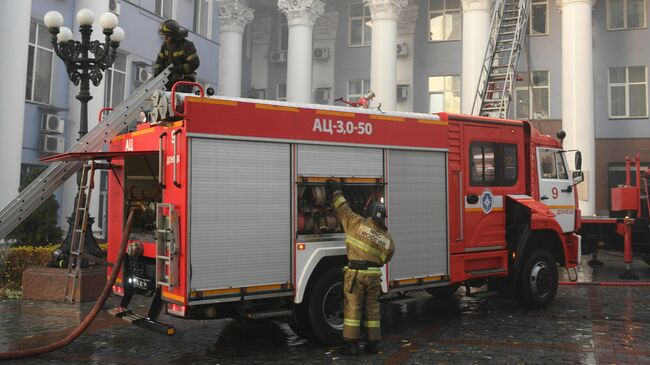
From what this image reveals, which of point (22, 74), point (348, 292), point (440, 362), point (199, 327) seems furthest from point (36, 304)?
point (22, 74)

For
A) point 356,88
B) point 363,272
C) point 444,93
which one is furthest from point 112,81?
point 363,272

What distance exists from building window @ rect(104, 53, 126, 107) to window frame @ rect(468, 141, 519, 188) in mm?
14799

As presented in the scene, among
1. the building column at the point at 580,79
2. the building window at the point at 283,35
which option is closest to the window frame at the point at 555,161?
the building column at the point at 580,79

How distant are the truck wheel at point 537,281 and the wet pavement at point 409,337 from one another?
0.60 feet

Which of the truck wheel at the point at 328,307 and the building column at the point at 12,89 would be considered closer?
the truck wheel at the point at 328,307

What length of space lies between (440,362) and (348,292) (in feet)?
4.06

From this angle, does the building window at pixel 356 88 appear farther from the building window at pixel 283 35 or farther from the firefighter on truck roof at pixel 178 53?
the firefighter on truck roof at pixel 178 53

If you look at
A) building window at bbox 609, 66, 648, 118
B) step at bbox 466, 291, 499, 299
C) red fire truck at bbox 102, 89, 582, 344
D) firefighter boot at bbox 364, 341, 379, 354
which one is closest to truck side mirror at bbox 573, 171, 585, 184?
red fire truck at bbox 102, 89, 582, 344

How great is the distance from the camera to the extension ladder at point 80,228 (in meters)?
7.18

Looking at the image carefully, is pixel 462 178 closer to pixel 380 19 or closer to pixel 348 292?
pixel 348 292

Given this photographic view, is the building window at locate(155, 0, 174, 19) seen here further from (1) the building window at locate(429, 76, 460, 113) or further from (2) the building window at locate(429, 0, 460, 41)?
(1) the building window at locate(429, 76, 460, 113)

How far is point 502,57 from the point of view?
19188 mm

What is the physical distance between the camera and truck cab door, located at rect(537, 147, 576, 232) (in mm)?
9703

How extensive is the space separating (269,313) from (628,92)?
917 inches
